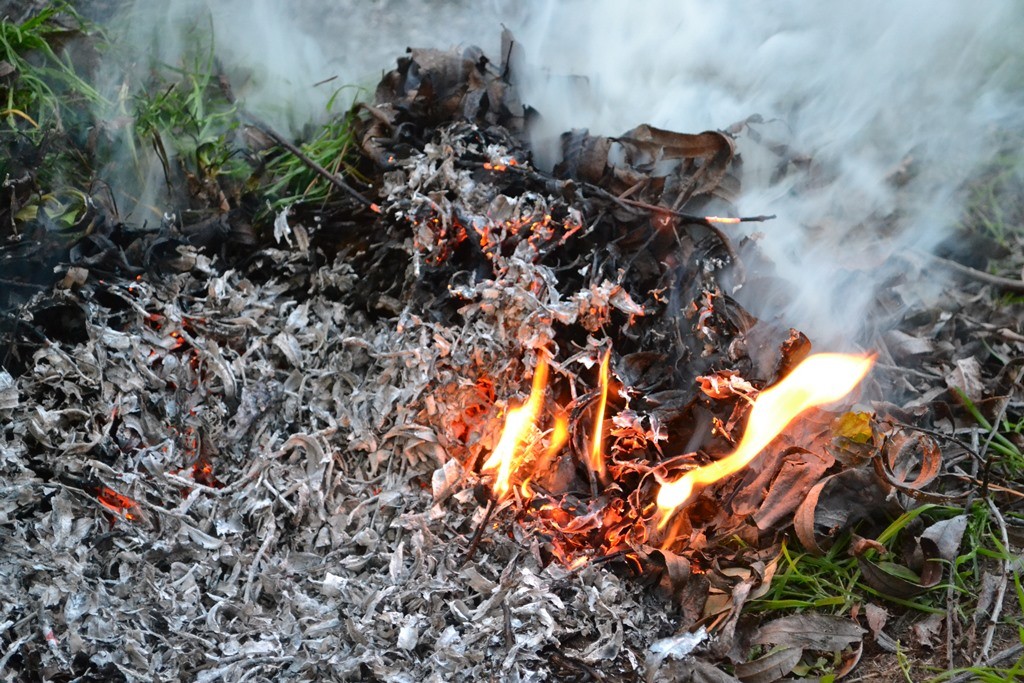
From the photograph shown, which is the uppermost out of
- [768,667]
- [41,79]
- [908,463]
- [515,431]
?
[41,79]

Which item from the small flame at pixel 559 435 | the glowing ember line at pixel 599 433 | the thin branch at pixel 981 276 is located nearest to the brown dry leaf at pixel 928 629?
the glowing ember line at pixel 599 433

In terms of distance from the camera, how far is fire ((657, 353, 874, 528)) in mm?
1788

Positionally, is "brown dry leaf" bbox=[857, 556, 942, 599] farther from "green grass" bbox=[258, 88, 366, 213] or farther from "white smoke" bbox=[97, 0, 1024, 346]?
"green grass" bbox=[258, 88, 366, 213]

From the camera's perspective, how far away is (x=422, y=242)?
203 cm

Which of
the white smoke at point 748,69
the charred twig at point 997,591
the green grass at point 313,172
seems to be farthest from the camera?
the white smoke at point 748,69

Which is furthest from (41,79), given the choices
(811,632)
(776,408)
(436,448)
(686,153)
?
(811,632)

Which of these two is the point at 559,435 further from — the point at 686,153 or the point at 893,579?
the point at 686,153

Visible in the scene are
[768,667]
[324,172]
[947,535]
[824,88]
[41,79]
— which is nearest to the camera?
[768,667]

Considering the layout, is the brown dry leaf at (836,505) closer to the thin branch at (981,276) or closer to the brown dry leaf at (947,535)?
the brown dry leaf at (947,535)

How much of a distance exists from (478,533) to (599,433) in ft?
1.18

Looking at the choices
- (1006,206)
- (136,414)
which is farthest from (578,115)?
(136,414)

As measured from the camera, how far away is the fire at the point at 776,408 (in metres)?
1.79

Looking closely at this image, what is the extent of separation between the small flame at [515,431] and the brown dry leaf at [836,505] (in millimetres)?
610

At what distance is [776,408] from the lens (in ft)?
5.98
